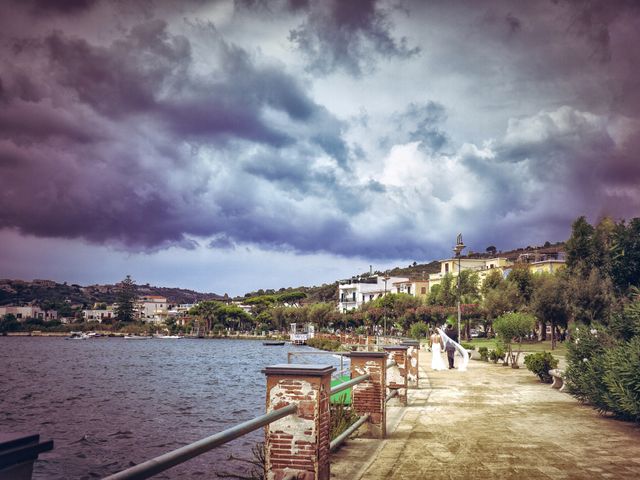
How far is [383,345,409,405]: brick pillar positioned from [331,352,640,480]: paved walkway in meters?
0.36

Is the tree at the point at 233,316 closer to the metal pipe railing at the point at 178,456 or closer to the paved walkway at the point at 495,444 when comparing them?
the paved walkway at the point at 495,444

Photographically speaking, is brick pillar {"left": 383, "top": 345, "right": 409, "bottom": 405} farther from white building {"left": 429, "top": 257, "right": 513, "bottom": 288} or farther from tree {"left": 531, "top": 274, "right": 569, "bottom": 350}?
white building {"left": 429, "top": 257, "right": 513, "bottom": 288}

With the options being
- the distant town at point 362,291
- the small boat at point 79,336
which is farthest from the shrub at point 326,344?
the small boat at point 79,336

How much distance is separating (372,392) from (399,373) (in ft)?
14.6

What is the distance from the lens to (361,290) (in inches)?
4751

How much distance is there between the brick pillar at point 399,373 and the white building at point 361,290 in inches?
3877

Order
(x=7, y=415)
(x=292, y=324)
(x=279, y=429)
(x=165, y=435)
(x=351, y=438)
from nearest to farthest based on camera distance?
(x=279, y=429), (x=351, y=438), (x=165, y=435), (x=7, y=415), (x=292, y=324)

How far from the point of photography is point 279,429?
554 centimetres

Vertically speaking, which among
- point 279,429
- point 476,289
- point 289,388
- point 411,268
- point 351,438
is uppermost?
point 411,268

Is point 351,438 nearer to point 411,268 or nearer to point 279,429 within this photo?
point 279,429

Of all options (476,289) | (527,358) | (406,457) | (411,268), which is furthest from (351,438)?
(411,268)

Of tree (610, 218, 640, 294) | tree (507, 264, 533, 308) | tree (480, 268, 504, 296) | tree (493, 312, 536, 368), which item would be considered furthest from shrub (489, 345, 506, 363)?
tree (480, 268, 504, 296)

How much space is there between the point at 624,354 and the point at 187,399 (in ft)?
103

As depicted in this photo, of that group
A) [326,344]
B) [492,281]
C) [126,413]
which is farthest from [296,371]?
[326,344]
